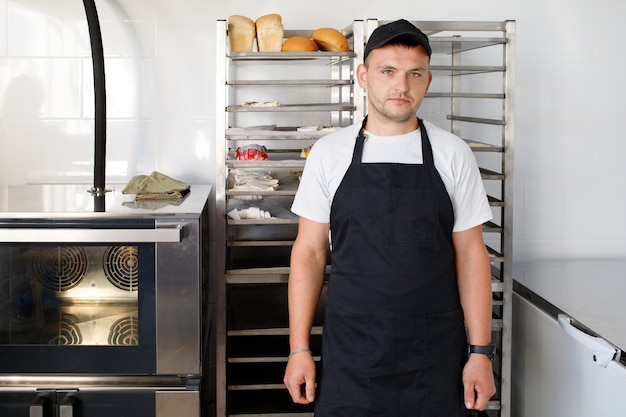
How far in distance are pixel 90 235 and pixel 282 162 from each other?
0.58m

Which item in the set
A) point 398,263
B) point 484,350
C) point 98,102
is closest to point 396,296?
point 398,263

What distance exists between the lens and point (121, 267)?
2236mm

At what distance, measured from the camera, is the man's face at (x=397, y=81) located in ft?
6.08

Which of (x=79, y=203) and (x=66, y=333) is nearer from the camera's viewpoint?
(x=66, y=333)

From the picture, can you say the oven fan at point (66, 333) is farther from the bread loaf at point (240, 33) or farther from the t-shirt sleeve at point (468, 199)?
the t-shirt sleeve at point (468, 199)

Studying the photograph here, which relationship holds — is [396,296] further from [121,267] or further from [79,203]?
[79,203]

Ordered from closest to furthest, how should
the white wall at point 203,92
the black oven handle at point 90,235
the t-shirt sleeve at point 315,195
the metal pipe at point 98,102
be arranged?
the t-shirt sleeve at point 315,195, the black oven handle at point 90,235, the metal pipe at point 98,102, the white wall at point 203,92

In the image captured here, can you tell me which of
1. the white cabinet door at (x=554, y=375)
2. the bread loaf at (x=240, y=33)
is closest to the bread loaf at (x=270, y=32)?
the bread loaf at (x=240, y=33)

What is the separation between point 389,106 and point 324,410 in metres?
0.73

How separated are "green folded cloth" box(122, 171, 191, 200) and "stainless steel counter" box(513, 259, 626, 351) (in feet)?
3.72

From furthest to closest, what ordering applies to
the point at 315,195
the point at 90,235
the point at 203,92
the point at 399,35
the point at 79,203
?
the point at 203,92 → the point at 79,203 → the point at 90,235 → the point at 315,195 → the point at 399,35

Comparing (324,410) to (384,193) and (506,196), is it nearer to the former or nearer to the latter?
(384,193)

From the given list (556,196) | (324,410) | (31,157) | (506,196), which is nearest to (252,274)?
(324,410)

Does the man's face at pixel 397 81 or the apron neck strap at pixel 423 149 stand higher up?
the man's face at pixel 397 81
